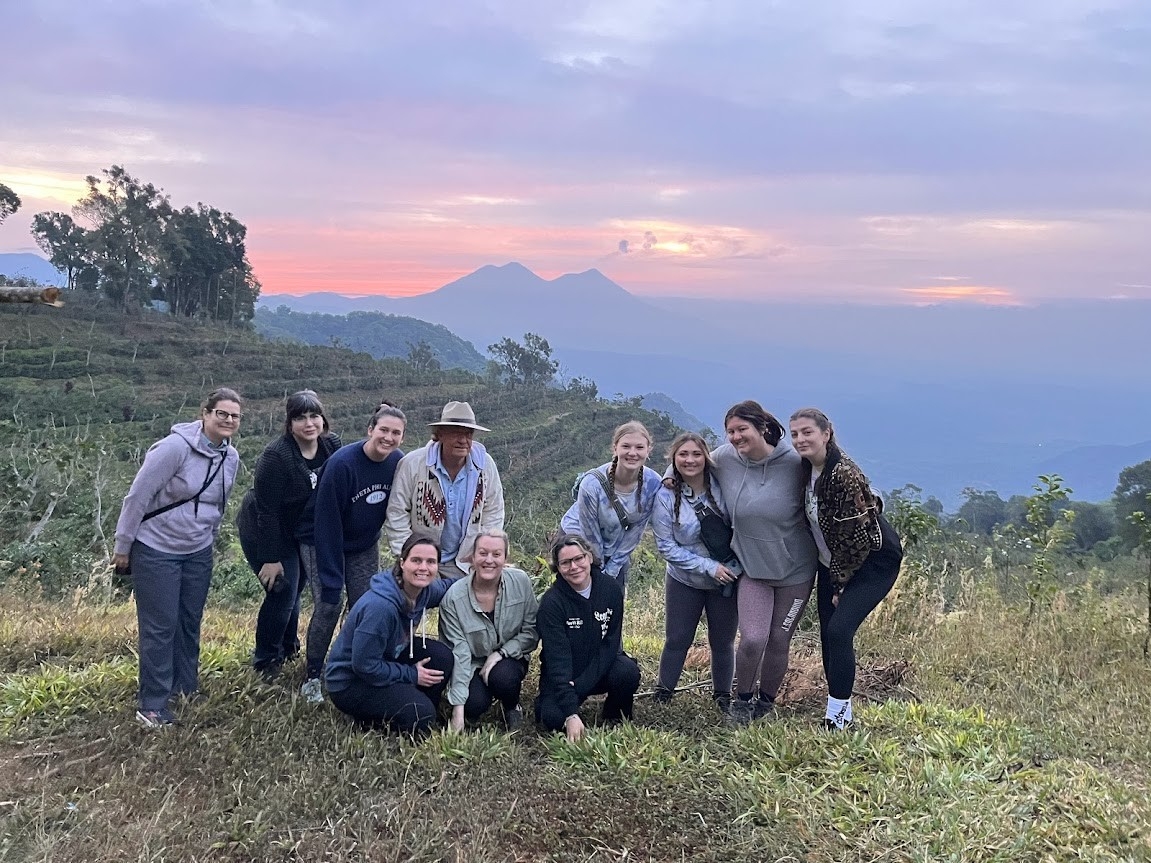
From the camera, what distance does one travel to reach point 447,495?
406cm

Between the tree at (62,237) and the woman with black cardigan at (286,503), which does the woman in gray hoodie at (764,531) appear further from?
the tree at (62,237)

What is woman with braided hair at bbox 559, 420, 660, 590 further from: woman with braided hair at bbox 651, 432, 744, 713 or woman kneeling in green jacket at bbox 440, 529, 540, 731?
woman kneeling in green jacket at bbox 440, 529, 540, 731

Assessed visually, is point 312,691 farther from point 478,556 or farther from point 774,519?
point 774,519

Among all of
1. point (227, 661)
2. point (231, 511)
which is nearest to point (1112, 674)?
point (227, 661)

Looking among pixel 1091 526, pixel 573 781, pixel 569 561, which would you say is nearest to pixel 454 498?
pixel 569 561

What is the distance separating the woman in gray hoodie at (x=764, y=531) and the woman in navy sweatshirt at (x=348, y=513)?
5.60 ft

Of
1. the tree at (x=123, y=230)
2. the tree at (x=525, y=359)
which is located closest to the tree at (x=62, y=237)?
the tree at (x=123, y=230)

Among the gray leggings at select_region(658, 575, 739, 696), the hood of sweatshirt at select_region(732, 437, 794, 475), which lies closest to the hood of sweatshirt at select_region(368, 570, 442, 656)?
the gray leggings at select_region(658, 575, 739, 696)

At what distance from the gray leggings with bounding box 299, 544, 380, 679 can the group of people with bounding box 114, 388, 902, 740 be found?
0.01 meters

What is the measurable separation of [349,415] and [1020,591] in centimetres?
3406

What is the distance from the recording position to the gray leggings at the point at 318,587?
4164 mm

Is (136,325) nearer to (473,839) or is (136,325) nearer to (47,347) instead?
(47,347)

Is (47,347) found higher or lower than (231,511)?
higher

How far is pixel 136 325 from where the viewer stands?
148ft
